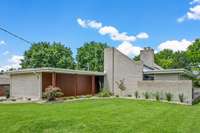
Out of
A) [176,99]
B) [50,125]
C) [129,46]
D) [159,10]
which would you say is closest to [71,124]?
[50,125]

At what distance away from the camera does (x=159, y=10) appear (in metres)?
22.2

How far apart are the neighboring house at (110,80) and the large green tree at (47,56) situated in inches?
765

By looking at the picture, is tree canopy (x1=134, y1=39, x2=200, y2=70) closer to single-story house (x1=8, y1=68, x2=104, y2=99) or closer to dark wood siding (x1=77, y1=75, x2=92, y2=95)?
dark wood siding (x1=77, y1=75, x2=92, y2=95)

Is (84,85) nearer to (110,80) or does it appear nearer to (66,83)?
(110,80)

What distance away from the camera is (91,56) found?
53531 millimetres

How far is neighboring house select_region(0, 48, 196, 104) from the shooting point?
21.8m

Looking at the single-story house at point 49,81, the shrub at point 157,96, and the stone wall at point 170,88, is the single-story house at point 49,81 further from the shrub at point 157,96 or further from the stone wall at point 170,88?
the shrub at point 157,96

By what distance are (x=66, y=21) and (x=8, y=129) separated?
17.3m

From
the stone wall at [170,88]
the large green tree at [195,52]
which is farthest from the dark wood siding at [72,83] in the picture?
the large green tree at [195,52]

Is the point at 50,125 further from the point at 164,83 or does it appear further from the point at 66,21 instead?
the point at 66,21

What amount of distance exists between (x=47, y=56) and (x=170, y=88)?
102 feet

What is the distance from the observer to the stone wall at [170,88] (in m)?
20.4

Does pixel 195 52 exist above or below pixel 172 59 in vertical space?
below

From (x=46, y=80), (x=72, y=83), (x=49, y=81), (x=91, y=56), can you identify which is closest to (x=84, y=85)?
(x=72, y=83)
